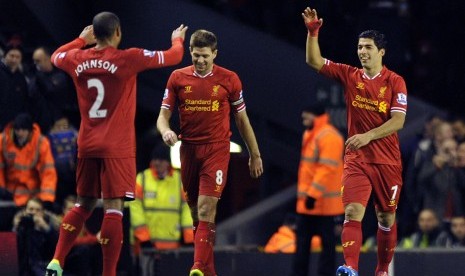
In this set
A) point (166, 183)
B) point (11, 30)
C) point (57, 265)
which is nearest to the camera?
point (57, 265)

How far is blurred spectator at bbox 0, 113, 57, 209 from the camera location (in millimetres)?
20297

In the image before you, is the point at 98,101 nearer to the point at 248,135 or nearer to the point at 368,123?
the point at 248,135

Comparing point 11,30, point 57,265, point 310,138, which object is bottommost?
point 57,265

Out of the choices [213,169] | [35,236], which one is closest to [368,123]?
[213,169]

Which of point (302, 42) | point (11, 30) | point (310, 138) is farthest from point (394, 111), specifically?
point (302, 42)

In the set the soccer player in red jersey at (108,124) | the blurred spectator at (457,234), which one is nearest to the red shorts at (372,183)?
the soccer player in red jersey at (108,124)

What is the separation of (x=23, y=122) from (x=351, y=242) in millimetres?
5573

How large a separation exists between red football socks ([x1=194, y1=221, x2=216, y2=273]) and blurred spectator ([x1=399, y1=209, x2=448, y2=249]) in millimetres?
5684

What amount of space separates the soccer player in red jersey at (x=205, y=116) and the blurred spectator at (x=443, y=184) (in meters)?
5.72

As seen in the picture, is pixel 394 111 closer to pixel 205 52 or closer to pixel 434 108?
pixel 205 52

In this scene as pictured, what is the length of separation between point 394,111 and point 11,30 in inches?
312

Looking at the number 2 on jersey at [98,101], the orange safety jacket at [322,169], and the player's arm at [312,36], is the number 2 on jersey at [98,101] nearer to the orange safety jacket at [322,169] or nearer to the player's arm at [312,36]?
the player's arm at [312,36]

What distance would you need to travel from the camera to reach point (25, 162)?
67.0ft

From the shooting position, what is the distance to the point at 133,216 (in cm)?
2061
